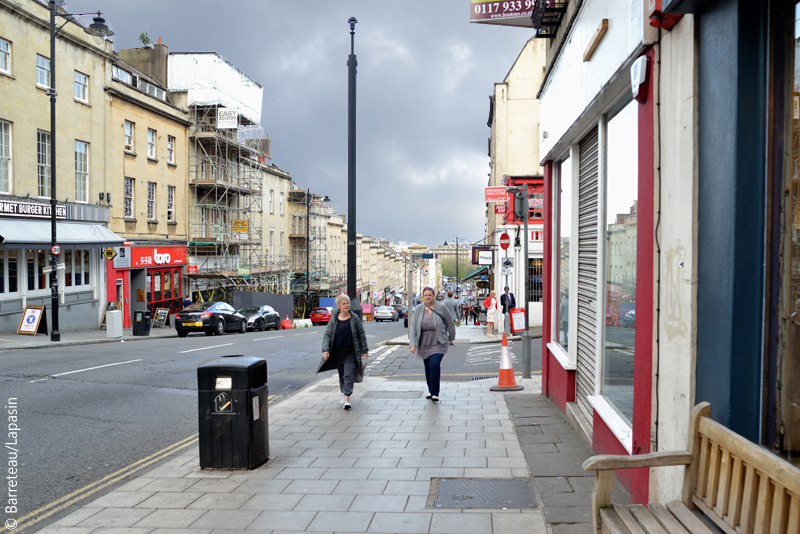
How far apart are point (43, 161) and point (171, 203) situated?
1132 cm

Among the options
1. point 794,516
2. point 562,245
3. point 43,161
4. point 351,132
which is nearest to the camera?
point 794,516

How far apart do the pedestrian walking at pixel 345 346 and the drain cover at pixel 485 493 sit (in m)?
3.73

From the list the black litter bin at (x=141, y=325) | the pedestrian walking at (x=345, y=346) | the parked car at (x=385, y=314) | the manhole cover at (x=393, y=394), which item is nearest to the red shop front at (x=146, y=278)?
the black litter bin at (x=141, y=325)

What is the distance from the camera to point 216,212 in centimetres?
4188

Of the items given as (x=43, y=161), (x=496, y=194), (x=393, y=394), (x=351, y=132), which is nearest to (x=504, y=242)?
(x=496, y=194)

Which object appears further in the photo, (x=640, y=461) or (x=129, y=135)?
(x=129, y=135)

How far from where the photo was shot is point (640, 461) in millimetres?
3420

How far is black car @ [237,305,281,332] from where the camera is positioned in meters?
31.2

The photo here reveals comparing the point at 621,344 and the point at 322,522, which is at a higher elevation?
the point at 621,344

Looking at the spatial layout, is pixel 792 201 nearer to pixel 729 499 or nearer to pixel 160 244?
pixel 729 499

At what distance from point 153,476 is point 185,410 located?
3571 mm

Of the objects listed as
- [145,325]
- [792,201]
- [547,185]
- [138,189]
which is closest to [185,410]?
[547,185]

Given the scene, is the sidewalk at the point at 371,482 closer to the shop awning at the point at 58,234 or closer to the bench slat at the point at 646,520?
the bench slat at the point at 646,520

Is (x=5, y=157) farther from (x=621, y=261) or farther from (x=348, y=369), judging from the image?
(x=621, y=261)
